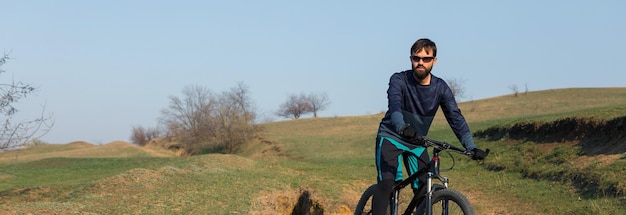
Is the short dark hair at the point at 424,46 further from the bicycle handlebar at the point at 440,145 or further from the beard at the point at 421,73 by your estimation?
the bicycle handlebar at the point at 440,145

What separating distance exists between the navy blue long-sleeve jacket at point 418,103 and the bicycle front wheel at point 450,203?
1.77 ft

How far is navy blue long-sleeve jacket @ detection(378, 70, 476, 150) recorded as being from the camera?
5215 mm

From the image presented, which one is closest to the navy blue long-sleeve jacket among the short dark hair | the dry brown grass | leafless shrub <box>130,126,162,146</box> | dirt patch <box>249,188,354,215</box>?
the short dark hair

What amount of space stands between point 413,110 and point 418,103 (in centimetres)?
8

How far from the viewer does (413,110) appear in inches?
209

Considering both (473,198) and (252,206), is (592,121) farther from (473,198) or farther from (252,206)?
(252,206)

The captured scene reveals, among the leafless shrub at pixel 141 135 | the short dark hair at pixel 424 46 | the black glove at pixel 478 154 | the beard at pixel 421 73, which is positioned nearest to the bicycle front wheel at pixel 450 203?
the black glove at pixel 478 154

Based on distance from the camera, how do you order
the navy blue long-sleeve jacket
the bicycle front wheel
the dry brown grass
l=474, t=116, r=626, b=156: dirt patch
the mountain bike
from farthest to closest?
the dry brown grass, l=474, t=116, r=626, b=156: dirt patch, the navy blue long-sleeve jacket, the mountain bike, the bicycle front wheel

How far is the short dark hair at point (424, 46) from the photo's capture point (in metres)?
5.12

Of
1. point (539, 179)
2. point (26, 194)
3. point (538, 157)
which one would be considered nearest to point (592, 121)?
point (538, 157)

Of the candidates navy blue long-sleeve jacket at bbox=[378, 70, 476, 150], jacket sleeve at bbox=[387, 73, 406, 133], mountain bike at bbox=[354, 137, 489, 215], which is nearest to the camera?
mountain bike at bbox=[354, 137, 489, 215]

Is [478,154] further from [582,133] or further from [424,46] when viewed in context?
[582,133]

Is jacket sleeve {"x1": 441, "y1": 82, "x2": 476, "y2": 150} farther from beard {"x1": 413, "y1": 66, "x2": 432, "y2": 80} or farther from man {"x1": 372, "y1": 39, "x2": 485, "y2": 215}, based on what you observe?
beard {"x1": 413, "y1": 66, "x2": 432, "y2": 80}

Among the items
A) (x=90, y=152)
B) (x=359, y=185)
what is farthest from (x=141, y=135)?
(x=359, y=185)
